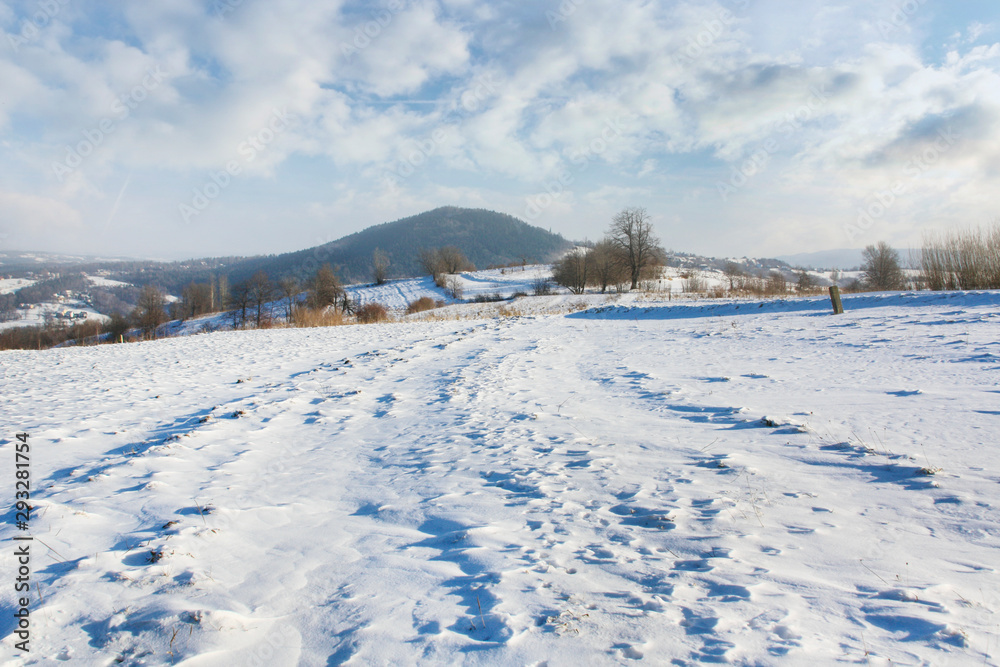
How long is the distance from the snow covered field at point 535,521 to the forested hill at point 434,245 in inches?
4829

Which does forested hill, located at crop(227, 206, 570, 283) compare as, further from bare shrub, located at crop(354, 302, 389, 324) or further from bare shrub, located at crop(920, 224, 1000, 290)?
bare shrub, located at crop(920, 224, 1000, 290)

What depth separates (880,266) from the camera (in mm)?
42750

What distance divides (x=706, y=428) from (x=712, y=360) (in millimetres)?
4299

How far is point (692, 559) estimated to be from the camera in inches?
99.0

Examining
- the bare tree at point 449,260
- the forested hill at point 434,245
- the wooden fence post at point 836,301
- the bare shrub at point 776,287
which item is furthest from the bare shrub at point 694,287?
the forested hill at point 434,245

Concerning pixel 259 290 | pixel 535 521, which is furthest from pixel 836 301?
pixel 259 290

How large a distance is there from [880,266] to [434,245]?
124 metres

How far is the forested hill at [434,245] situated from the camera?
13700 cm

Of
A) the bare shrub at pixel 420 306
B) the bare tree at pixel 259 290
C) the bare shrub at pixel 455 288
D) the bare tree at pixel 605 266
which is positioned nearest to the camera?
the bare shrub at pixel 420 306

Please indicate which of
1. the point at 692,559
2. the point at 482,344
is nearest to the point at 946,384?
the point at 692,559

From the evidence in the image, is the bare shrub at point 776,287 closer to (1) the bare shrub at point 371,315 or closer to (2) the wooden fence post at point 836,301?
(2) the wooden fence post at point 836,301

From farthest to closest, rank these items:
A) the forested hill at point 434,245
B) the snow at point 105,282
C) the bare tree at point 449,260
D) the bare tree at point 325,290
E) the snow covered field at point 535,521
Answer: the snow at point 105,282
the forested hill at point 434,245
the bare tree at point 449,260
the bare tree at point 325,290
the snow covered field at point 535,521

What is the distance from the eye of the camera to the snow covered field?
1.96m

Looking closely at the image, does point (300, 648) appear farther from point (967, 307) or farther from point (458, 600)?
point (967, 307)
